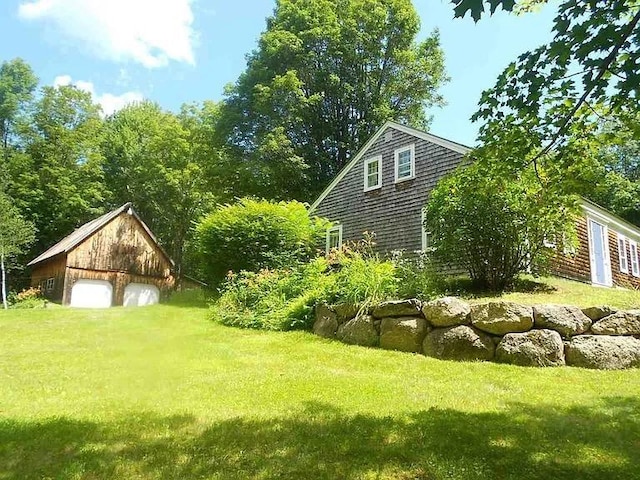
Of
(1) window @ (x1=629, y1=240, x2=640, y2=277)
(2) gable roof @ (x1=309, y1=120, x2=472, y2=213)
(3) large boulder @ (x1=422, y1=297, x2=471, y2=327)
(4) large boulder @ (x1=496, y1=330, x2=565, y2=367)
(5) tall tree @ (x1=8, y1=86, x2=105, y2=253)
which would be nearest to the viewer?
(4) large boulder @ (x1=496, y1=330, x2=565, y2=367)

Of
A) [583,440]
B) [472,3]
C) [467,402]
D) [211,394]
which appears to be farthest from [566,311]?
[472,3]

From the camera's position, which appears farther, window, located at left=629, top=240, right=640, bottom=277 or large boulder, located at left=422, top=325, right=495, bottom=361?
window, located at left=629, top=240, right=640, bottom=277

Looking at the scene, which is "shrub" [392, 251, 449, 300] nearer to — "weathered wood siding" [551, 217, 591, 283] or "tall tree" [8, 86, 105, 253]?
"weathered wood siding" [551, 217, 591, 283]

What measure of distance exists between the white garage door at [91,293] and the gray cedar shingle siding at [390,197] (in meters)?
13.1

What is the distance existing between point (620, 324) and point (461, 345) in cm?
251

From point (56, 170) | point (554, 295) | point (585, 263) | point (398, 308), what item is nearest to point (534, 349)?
point (398, 308)

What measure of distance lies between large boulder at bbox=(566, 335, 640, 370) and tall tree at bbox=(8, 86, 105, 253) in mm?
32280

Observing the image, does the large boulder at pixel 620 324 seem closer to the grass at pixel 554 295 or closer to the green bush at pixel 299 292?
the grass at pixel 554 295

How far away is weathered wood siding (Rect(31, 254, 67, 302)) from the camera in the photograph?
2444 cm

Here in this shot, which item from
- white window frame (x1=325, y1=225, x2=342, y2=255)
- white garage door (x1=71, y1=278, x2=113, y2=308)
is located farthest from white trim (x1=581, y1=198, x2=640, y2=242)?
white garage door (x1=71, y1=278, x2=113, y2=308)

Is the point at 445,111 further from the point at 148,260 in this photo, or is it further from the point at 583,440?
the point at 583,440

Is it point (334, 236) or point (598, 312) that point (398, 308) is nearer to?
point (598, 312)

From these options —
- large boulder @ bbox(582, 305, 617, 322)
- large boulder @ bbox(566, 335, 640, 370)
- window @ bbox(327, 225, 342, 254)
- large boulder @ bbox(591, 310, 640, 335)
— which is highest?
window @ bbox(327, 225, 342, 254)

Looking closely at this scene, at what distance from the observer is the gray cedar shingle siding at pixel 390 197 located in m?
16.7
